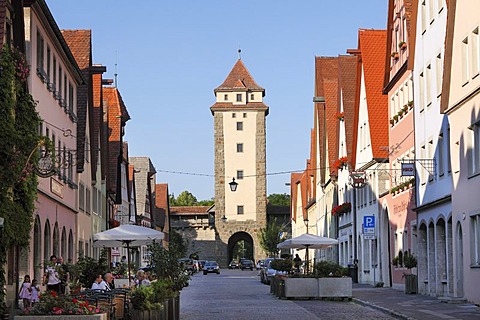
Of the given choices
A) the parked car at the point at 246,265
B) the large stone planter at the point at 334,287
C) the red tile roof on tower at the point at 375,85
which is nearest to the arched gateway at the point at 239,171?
the parked car at the point at 246,265

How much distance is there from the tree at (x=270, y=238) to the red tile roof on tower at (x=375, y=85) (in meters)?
58.1

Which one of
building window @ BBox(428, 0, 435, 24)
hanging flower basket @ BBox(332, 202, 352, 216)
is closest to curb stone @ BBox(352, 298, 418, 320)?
building window @ BBox(428, 0, 435, 24)

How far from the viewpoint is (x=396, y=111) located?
43469mm

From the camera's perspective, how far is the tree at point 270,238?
110 metres

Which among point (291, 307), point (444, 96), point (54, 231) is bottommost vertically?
point (291, 307)

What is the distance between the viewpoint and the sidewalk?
2497 centimetres

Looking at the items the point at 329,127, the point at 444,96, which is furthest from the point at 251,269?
the point at 444,96

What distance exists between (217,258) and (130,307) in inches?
3905

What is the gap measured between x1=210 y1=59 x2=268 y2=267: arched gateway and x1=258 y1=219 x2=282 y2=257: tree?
303cm

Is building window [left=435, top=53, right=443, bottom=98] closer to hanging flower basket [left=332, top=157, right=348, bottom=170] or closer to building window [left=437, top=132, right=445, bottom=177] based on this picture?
building window [left=437, top=132, right=445, bottom=177]

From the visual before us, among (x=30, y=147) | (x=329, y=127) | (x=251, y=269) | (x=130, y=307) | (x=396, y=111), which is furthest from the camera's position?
(x=251, y=269)

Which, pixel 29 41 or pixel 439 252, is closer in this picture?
pixel 29 41

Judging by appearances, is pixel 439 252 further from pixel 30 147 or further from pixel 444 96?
pixel 30 147

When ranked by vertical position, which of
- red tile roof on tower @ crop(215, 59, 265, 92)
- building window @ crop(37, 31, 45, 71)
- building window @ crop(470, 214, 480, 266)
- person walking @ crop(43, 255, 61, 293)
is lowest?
person walking @ crop(43, 255, 61, 293)
